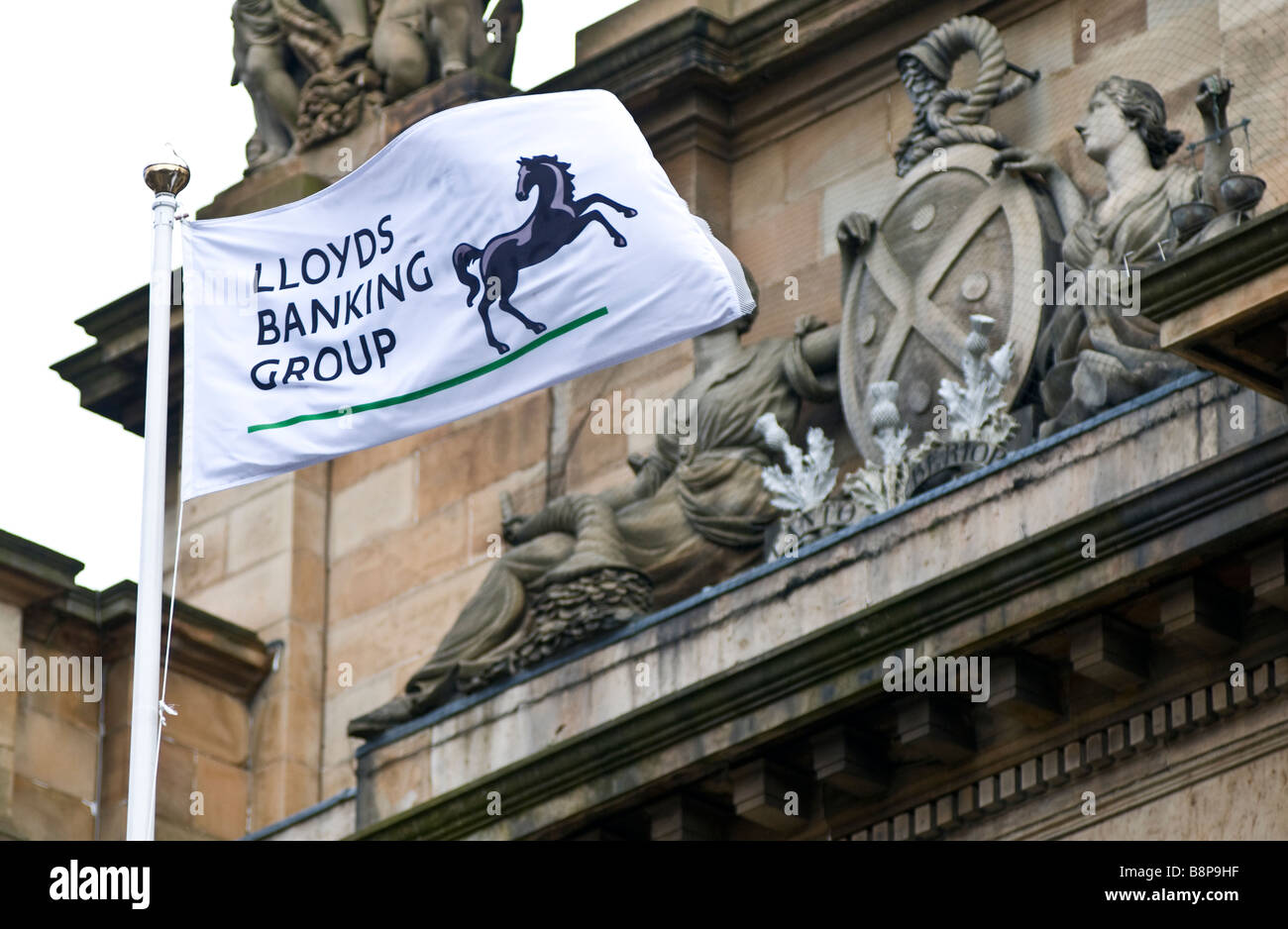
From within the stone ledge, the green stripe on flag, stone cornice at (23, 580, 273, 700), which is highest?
stone cornice at (23, 580, 273, 700)

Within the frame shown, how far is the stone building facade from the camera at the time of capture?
19469 millimetres

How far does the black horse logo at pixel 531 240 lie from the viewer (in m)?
19.4

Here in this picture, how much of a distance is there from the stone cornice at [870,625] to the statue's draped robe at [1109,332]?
689 mm

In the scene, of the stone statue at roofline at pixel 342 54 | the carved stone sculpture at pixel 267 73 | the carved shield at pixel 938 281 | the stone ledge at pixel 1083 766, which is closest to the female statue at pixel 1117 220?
the carved shield at pixel 938 281

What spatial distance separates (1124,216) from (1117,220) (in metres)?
0.04

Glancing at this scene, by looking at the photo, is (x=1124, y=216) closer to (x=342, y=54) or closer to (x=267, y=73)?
(x=342, y=54)

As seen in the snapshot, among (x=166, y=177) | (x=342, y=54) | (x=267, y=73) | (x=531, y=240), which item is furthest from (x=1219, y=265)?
(x=267, y=73)

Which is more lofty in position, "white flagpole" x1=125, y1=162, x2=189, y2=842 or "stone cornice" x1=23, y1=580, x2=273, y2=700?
"stone cornice" x1=23, y1=580, x2=273, y2=700

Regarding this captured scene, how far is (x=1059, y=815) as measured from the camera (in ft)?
65.4

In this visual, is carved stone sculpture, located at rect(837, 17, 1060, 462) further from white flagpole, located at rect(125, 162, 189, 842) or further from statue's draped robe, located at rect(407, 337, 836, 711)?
white flagpole, located at rect(125, 162, 189, 842)

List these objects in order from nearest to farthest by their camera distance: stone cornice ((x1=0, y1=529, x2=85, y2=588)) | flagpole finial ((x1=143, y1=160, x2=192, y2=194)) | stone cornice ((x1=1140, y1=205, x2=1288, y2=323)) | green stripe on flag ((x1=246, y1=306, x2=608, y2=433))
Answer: stone cornice ((x1=1140, y1=205, x2=1288, y2=323)) < flagpole finial ((x1=143, y1=160, x2=192, y2=194)) < green stripe on flag ((x1=246, y1=306, x2=608, y2=433)) < stone cornice ((x1=0, y1=529, x2=85, y2=588))

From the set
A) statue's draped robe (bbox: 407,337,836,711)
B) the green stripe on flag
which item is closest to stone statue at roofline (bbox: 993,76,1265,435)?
statue's draped robe (bbox: 407,337,836,711)

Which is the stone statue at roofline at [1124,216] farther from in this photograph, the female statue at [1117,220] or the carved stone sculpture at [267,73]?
the carved stone sculpture at [267,73]
